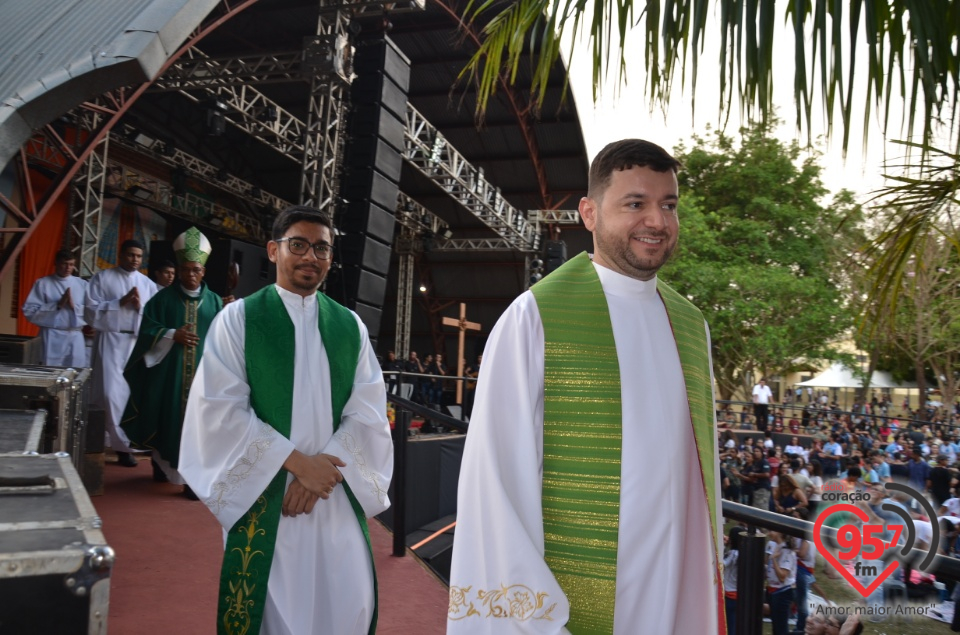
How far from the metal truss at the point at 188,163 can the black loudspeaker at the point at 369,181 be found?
6.00 m

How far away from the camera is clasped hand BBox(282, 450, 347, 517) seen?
2.26m

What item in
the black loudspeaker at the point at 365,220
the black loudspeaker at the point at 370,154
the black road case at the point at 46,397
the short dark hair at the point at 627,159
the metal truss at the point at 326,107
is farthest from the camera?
the black loudspeaker at the point at 370,154

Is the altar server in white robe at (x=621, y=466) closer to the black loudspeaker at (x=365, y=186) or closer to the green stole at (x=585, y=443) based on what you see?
the green stole at (x=585, y=443)

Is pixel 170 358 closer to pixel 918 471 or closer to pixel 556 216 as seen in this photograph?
pixel 918 471

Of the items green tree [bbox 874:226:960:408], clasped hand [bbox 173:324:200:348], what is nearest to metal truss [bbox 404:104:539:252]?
green tree [bbox 874:226:960:408]

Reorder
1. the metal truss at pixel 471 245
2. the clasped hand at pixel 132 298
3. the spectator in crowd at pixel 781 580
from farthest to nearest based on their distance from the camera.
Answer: the metal truss at pixel 471 245 → the clasped hand at pixel 132 298 → the spectator in crowd at pixel 781 580

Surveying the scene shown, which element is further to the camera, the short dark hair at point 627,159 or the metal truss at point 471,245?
the metal truss at point 471,245

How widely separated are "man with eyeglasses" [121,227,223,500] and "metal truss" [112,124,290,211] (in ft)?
32.3

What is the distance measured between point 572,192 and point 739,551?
807 inches

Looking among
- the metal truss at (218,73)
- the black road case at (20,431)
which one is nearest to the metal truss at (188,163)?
the metal truss at (218,73)

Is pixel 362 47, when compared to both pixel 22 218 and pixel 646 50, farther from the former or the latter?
pixel 646 50

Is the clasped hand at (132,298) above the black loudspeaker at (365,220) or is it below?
below

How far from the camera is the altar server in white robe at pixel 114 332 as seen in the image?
5.76 meters

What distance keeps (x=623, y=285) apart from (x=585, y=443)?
430mm
